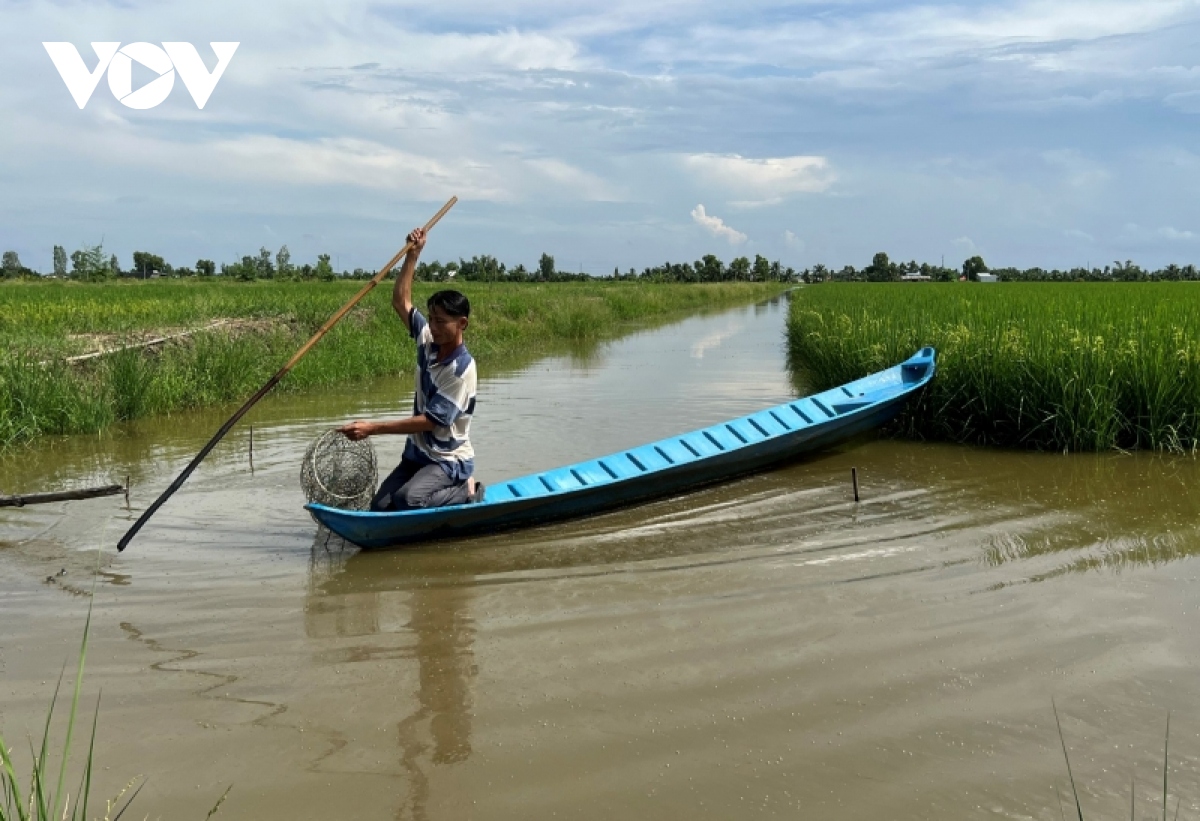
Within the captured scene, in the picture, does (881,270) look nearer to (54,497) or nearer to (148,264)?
(148,264)

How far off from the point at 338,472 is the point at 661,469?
188 cm

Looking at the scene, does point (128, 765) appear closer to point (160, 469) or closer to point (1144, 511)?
A: point (160, 469)

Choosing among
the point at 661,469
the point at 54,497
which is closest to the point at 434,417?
the point at 661,469

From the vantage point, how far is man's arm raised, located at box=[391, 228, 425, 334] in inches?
193

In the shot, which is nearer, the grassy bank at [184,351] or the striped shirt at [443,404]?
the striped shirt at [443,404]

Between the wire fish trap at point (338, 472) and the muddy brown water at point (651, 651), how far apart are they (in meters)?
0.30

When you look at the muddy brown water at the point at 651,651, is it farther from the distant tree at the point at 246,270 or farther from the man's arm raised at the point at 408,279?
the distant tree at the point at 246,270

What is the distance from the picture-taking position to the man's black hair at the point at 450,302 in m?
4.57

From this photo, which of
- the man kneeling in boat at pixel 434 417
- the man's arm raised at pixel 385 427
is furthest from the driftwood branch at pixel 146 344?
the man's arm raised at pixel 385 427

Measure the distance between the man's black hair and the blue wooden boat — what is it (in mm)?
970

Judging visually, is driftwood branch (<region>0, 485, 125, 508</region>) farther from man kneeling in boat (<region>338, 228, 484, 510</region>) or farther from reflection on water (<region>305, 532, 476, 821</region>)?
man kneeling in boat (<region>338, 228, 484, 510</region>)

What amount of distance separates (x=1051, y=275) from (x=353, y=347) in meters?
60.9

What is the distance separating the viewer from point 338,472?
520 centimetres

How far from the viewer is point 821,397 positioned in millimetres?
7785
